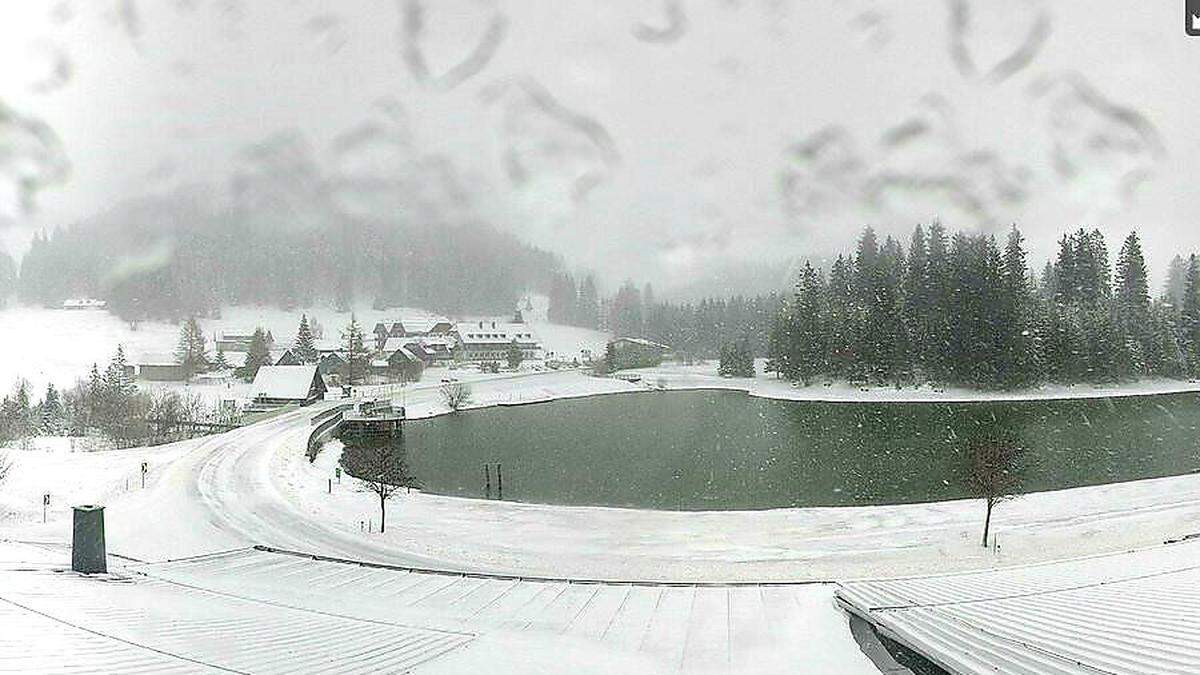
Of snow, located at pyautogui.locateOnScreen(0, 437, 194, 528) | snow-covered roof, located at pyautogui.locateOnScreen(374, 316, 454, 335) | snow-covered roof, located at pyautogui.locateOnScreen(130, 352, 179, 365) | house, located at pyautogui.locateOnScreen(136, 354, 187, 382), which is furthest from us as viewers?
snow-covered roof, located at pyautogui.locateOnScreen(374, 316, 454, 335)

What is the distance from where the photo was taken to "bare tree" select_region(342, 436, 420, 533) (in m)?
11.8

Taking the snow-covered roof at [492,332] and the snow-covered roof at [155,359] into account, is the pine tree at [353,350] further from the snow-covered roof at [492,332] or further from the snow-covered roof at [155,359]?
the snow-covered roof at [155,359]

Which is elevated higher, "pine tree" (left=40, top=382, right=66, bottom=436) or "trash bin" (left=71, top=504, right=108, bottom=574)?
"pine tree" (left=40, top=382, right=66, bottom=436)

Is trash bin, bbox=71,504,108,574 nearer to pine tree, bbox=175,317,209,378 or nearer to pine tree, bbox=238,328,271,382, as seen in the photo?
pine tree, bbox=175,317,209,378

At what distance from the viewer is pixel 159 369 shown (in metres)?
23.0

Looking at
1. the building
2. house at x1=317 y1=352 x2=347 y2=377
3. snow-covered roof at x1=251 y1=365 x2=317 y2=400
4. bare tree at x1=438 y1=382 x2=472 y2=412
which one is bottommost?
bare tree at x1=438 y1=382 x2=472 y2=412

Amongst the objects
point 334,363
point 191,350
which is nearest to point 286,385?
point 191,350

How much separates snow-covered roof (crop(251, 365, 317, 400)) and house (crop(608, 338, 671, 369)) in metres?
16.8

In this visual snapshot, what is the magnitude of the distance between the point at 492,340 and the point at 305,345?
1079cm

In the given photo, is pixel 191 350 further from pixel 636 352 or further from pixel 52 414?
pixel 636 352

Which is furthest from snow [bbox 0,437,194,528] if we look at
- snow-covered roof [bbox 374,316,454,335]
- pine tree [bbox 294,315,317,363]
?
snow-covered roof [bbox 374,316,454,335]

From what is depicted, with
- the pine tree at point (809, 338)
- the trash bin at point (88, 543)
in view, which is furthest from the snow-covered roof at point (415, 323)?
the trash bin at point (88, 543)

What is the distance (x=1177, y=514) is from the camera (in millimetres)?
11492

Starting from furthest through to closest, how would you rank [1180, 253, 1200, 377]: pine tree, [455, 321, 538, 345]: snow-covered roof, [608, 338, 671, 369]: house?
[455, 321, 538, 345]: snow-covered roof → [608, 338, 671, 369]: house → [1180, 253, 1200, 377]: pine tree
